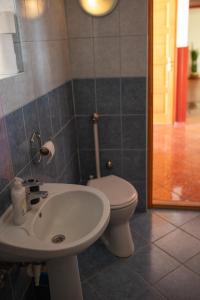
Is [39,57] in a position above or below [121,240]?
above

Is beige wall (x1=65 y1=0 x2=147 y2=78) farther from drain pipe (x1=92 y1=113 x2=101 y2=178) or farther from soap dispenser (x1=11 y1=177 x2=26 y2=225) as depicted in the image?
soap dispenser (x1=11 y1=177 x2=26 y2=225)

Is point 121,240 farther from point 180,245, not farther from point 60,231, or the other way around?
point 60,231

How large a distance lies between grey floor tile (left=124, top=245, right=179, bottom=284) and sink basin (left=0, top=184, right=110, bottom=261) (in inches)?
30.2

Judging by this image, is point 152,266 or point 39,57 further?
point 152,266

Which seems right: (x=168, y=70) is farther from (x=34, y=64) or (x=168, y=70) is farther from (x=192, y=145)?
(x=34, y=64)

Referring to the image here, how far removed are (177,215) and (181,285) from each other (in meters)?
0.77

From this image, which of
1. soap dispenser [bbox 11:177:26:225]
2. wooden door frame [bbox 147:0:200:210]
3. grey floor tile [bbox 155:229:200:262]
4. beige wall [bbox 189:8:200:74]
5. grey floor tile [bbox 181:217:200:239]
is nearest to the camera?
soap dispenser [bbox 11:177:26:225]

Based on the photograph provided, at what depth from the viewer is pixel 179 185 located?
300cm

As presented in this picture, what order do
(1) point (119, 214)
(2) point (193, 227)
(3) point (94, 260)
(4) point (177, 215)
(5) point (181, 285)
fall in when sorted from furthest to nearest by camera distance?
(4) point (177, 215)
(2) point (193, 227)
(3) point (94, 260)
(1) point (119, 214)
(5) point (181, 285)

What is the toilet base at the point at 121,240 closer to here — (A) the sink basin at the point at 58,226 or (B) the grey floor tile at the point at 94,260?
(B) the grey floor tile at the point at 94,260

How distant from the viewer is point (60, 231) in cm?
140

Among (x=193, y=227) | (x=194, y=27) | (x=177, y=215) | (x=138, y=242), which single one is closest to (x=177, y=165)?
(x=177, y=215)

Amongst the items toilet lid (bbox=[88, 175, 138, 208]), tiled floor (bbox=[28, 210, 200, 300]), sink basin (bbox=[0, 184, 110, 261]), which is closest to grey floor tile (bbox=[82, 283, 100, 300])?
tiled floor (bbox=[28, 210, 200, 300])

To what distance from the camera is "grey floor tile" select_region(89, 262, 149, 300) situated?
1778 millimetres
